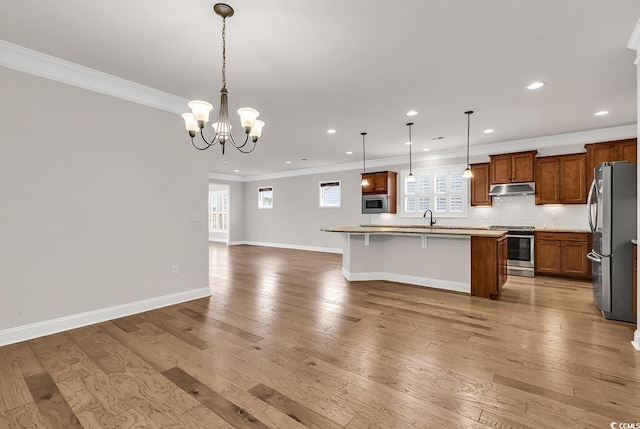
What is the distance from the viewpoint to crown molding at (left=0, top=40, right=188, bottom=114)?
2.73 m

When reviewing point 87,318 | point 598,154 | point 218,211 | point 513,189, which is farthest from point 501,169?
point 218,211

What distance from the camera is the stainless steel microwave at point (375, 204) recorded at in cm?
770

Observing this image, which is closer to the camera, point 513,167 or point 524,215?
point 513,167

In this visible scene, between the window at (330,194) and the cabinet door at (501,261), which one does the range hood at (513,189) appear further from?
the window at (330,194)

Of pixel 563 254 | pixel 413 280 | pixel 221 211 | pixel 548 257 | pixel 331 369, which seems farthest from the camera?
pixel 221 211

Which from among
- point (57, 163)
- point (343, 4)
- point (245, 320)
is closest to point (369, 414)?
point (245, 320)

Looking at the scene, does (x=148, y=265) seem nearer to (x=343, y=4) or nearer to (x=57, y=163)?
(x=57, y=163)

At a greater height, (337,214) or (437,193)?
(437,193)

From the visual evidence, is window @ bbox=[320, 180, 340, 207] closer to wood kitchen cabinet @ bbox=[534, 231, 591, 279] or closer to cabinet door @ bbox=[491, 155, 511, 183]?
cabinet door @ bbox=[491, 155, 511, 183]

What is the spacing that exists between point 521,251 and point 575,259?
0.79 metres

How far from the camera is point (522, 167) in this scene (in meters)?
5.88

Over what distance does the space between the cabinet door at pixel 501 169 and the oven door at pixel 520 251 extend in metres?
1.20

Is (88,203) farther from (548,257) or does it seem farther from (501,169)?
(548,257)

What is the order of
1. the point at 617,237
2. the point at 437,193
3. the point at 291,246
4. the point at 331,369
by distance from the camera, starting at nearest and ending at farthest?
the point at 331,369 → the point at 617,237 → the point at 437,193 → the point at 291,246
